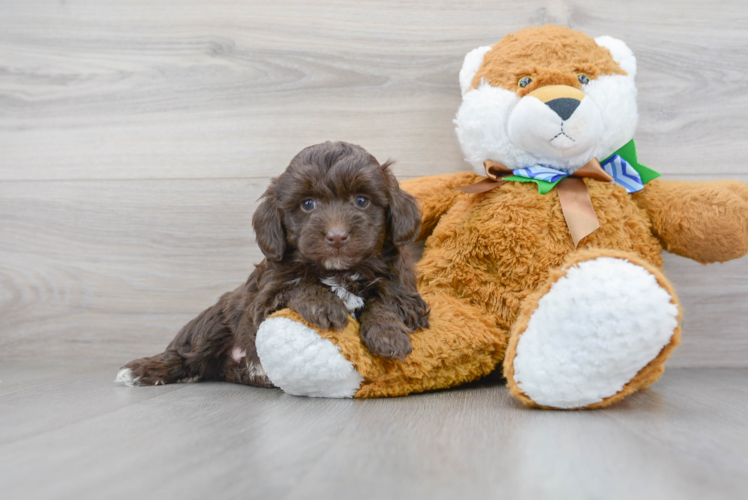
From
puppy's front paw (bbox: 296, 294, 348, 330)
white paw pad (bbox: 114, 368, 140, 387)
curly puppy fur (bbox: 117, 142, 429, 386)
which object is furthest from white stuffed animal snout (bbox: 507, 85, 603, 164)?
white paw pad (bbox: 114, 368, 140, 387)

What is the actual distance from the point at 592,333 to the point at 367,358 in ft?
1.69

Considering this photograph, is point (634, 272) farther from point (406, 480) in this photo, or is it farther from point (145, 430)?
point (145, 430)

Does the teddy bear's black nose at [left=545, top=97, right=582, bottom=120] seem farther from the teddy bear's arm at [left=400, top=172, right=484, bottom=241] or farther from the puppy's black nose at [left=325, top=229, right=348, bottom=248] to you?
the puppy's black nose at [left=325, top=229, right=348, bottom=248]

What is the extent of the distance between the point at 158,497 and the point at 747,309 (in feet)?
6.82

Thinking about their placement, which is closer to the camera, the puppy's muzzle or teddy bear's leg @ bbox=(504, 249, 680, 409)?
teddy bear's leg @ bbox=(504, 249, 680, 409)

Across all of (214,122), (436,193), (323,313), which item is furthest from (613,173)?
(214,122)

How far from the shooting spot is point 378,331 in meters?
1.37

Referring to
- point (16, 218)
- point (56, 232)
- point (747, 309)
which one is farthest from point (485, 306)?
point (16, 218)

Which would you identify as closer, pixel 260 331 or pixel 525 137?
pixel 260 331

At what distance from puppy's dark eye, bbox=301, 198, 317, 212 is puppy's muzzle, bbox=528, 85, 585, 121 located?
Result: 2.36ft

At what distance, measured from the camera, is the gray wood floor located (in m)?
0.78

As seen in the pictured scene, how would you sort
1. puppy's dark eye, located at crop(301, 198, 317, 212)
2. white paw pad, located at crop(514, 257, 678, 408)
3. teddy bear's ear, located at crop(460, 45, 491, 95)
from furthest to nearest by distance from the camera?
teddy bear's ear, located at crop(460, 45, 491, 95)
puppy's dark eye, located at crop(301, 198, 317, 212)
white paw pad, located at crop(514, 257, 678, 408)

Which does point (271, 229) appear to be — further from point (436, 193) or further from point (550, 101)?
point (550, 101)

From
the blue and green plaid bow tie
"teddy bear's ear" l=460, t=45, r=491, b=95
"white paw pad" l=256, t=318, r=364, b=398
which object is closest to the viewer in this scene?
"white paw pad" l=256, t=318, r=364, b=398
